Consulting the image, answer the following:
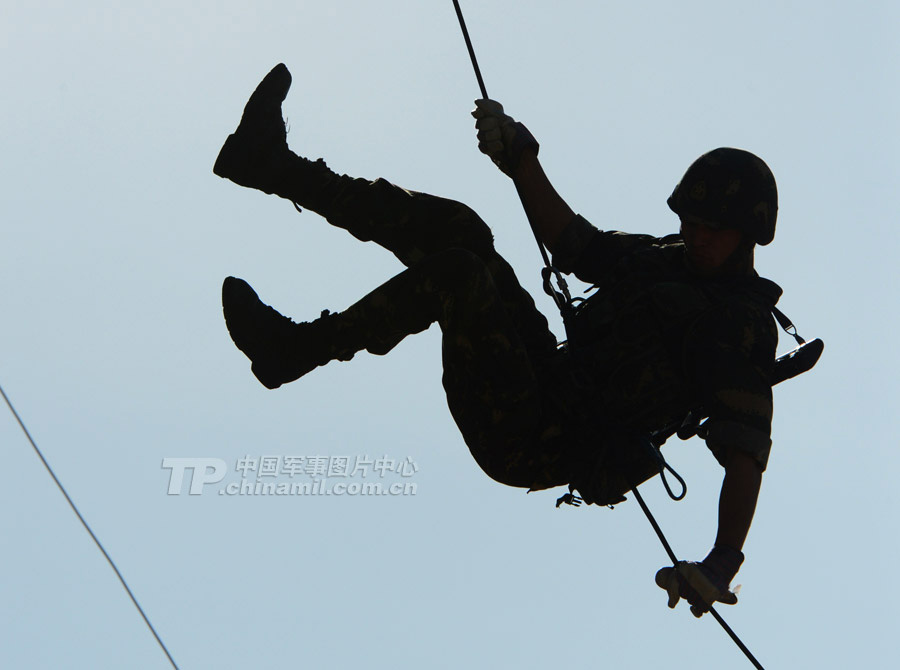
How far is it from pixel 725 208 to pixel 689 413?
0.94 meters

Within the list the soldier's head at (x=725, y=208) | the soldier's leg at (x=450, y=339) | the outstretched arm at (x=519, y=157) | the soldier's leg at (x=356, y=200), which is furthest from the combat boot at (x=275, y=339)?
the soldier's head at (x=725, y=208)

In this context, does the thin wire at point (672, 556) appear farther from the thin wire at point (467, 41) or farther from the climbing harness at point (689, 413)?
the thin wire at point (467, 41)

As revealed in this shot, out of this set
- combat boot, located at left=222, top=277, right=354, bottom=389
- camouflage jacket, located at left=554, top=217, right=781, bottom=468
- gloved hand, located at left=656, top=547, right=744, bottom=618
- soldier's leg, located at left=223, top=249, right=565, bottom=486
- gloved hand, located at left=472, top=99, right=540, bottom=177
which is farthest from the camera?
gloved hand, located at left=472, top=99, right=540, bottom=177

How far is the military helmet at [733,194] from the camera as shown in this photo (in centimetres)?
693

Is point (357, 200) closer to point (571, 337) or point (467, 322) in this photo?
point (467, 322)

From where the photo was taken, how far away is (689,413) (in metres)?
7.12

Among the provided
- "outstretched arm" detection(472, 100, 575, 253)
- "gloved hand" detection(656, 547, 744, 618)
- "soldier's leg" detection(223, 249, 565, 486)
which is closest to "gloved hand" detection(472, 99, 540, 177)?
"outstretched arm" detection(472, 100, 575, 253)

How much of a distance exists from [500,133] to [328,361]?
126 cm

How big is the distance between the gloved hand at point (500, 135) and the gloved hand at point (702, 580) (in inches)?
75.5

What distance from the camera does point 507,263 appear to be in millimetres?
7164

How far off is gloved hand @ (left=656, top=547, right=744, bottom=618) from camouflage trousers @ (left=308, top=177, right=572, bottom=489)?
1.05 meters

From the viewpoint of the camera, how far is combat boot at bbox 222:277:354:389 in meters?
6.86

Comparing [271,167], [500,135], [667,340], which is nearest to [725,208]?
[667,340]

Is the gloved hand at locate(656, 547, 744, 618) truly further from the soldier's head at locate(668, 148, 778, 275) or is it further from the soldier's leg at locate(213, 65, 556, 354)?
the soldier's leg at locate(213, 65, 556, 354)
